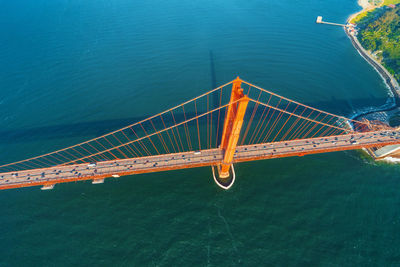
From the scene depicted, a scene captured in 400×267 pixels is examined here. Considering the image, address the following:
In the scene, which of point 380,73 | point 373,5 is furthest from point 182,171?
point 373,5

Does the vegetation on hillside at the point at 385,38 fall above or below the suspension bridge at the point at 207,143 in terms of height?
above

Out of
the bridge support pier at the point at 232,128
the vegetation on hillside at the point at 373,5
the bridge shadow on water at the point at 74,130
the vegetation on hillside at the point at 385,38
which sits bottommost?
the bridge support pier at the point at 232,128

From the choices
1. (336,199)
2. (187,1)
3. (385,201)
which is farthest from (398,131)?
(187,1)

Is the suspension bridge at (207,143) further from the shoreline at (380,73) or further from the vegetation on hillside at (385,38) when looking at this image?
the vegetation on hillside at (385,38)

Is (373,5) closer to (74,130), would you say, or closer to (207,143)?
(207,143)

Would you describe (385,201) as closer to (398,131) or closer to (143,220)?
(398,131)

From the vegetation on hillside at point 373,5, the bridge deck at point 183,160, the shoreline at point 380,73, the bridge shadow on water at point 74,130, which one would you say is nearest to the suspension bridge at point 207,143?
the bridge deck at point 183,160
